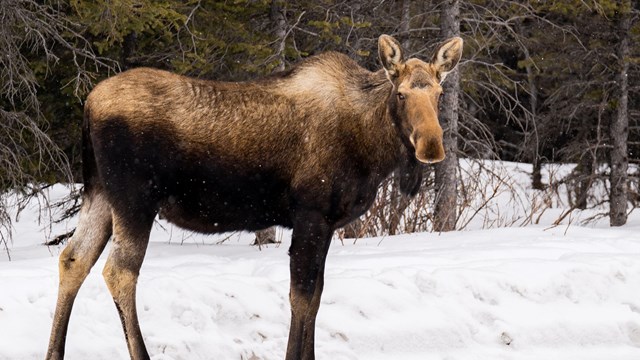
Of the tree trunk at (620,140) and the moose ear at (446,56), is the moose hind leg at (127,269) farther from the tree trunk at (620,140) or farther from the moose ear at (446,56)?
the tree trunk at (620,140)

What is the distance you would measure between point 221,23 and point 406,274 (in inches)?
220

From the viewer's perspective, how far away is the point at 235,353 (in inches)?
235

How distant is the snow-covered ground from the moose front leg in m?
0.41

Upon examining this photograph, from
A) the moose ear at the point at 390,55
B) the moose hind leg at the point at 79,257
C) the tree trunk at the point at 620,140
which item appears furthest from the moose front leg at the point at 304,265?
the tree trunk at the point at 620,140

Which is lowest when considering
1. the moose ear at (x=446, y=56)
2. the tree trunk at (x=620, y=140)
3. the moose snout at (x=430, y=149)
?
the tree trunk at (x=620, y=140)

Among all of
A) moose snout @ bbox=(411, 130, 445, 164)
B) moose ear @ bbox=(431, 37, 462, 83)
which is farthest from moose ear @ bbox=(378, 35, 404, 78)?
moose snout @ bbox=(411, 130, 445, 164)

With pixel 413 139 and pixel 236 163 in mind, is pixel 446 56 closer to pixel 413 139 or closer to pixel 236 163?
pixel 413 139

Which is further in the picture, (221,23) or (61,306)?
(221,23)

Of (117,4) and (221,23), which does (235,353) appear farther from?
(221,23)

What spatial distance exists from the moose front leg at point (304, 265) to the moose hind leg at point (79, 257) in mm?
1203

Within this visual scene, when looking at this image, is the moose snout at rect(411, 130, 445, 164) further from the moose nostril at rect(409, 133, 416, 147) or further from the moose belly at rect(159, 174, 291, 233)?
the moose belly at rect(159, 174, 291, 233)

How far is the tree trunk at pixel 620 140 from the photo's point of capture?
1596cm

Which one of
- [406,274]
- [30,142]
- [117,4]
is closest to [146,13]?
[117,4]

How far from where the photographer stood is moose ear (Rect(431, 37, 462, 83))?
19.5 ft
